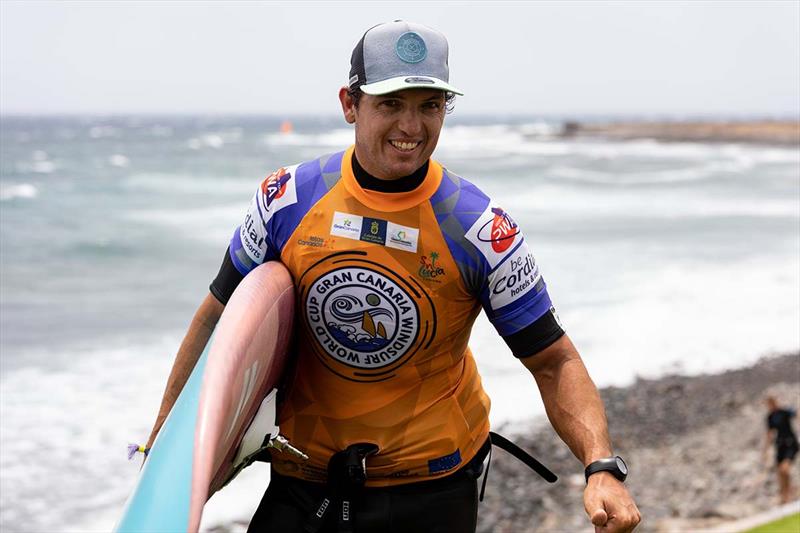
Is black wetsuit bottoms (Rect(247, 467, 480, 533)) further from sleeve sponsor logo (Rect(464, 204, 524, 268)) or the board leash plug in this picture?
sleeve sponsor logo (Rect(464, 204, 524, 268))

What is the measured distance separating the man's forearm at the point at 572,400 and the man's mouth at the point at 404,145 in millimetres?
649

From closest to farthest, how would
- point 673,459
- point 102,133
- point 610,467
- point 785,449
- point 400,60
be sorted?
point 610,467 → point 400,60 → point 785,449 → point 673,459 → point 102,133

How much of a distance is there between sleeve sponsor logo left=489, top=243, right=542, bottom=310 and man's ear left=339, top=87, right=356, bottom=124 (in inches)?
22.1

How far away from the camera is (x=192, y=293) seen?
19.7 metres

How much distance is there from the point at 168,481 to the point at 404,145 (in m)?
1.02

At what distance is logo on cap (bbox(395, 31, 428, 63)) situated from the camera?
245 centimetres

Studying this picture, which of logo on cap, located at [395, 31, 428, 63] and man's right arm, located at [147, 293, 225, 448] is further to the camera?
man's right arm, located at [147, 293, 225, 448]

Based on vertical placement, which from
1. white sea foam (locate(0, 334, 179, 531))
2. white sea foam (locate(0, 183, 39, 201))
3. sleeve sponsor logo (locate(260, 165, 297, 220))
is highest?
sleeve sponsor logo (locate(260, 165, 297, 220))

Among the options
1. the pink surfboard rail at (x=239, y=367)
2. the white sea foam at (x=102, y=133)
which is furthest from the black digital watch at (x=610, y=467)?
the white sea foam at (x=102, y=133)

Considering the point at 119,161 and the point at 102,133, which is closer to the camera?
the point at 119,161

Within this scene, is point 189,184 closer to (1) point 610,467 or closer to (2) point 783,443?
(2) point 783,443

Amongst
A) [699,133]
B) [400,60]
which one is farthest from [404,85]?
[699,133]

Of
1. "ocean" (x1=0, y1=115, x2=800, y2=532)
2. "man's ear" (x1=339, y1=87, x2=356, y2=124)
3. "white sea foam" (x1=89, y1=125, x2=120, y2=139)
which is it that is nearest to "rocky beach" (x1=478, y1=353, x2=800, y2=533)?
"ocean" (x1=0, y1=115, x2=800, y2=532)

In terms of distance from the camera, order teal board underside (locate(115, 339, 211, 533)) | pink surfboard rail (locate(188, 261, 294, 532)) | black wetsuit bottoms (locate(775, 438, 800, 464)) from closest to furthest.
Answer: teal board underside (locate(115, 339, 211, 533)) < pink surfboard rail (locate(188, 261, 294, 532)) < black wetsuit bottoms (locate(775, 438, 800, 464))
